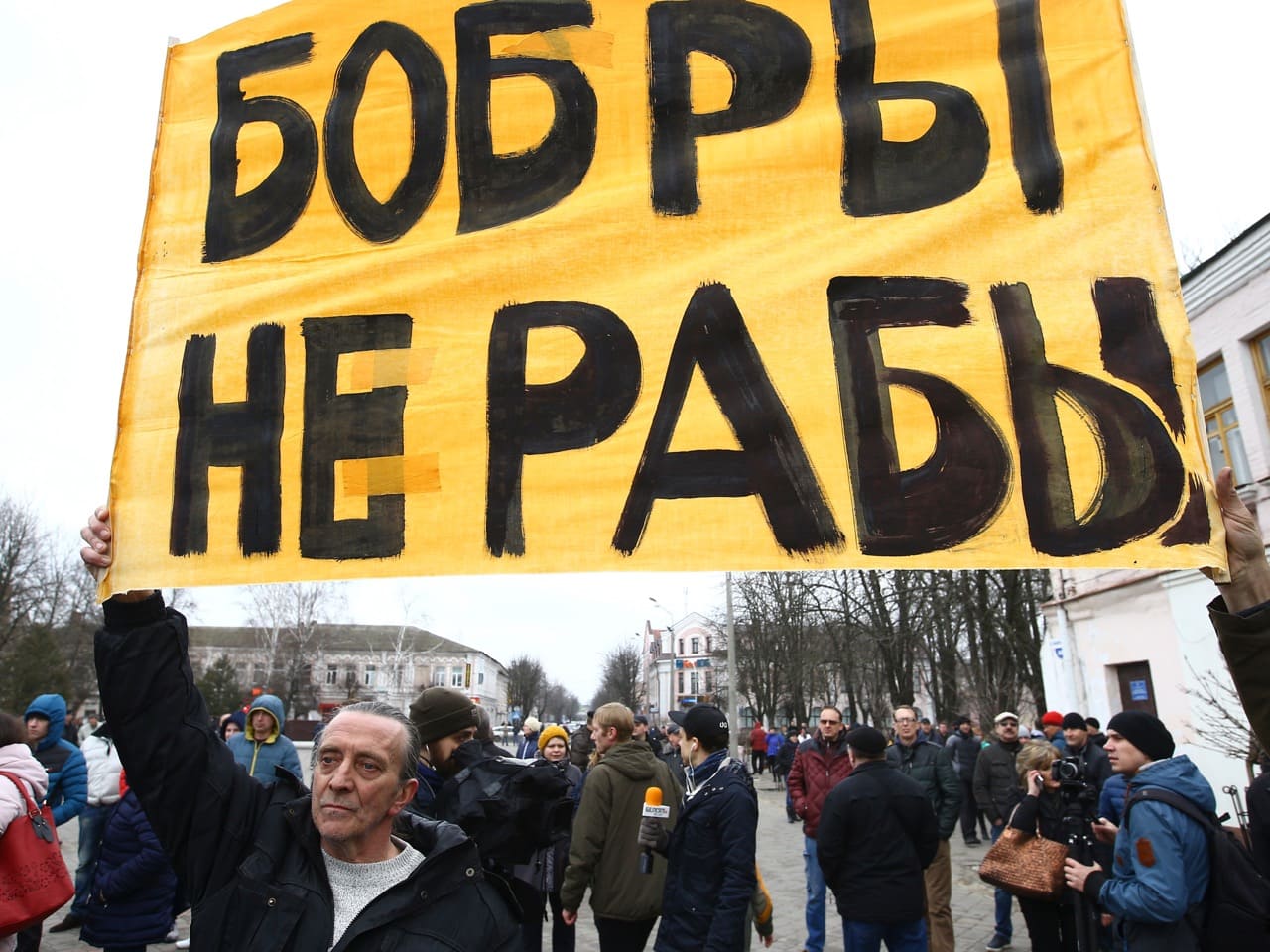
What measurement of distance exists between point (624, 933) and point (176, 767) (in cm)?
372

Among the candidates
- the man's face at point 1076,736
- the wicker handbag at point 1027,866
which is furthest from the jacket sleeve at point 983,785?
the wicker handbag at point 1027,866

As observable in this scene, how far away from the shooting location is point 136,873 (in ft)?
17.8

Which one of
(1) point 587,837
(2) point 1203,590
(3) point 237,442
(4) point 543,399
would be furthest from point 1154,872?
(2) point 1203,590

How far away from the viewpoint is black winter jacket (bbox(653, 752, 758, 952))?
14.2ft

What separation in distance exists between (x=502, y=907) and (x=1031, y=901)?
17.1 ft

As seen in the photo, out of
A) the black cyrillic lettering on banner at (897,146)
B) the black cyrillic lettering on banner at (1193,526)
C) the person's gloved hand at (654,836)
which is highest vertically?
the black cyrillic lettering on banner at (897,146)

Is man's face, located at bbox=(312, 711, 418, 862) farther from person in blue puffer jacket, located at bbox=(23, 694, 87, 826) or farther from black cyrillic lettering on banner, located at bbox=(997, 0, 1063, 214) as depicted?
person in blue puffer jacket, located at bbox=(23, 694, 87, 826)

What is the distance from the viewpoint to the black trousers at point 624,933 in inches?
202

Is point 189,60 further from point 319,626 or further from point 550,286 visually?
point 319,626

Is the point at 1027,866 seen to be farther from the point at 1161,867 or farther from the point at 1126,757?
the point at 1161,867

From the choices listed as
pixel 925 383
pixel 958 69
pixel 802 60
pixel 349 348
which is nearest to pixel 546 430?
pixel 349 348

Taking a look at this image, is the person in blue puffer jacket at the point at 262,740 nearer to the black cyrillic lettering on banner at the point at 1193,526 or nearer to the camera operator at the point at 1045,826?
the camera operator at the point at 1045,826

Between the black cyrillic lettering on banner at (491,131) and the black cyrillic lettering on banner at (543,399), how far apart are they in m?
0.42

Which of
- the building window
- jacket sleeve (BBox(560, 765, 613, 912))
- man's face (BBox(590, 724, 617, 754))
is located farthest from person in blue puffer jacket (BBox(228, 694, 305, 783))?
the building window
